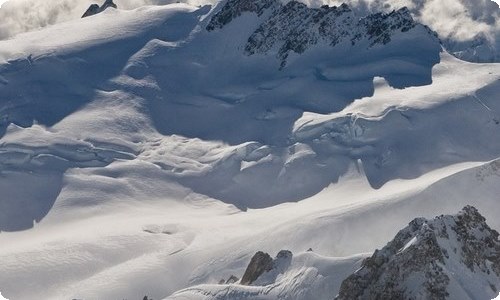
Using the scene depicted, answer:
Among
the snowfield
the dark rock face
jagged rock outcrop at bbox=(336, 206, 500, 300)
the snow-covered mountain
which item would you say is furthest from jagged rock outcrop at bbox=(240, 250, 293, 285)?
the snowfield

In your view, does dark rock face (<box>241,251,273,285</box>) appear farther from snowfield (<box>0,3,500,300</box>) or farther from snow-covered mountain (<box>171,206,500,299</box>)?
snowfield (<box>0,3,500,300</box>)

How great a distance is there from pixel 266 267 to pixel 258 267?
1130 millimetres

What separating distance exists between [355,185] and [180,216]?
19.2 metres

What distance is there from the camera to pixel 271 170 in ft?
556

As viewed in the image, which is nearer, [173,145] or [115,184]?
[115,184]

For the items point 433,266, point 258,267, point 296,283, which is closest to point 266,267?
point 258,267

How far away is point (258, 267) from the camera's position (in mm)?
101562

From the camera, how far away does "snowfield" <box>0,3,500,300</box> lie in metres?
139

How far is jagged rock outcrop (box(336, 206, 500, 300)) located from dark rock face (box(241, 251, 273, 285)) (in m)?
10.8

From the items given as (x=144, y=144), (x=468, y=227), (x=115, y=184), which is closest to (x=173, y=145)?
(x=144, y=144)

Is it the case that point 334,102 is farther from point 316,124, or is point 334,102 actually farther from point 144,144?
point 144,144

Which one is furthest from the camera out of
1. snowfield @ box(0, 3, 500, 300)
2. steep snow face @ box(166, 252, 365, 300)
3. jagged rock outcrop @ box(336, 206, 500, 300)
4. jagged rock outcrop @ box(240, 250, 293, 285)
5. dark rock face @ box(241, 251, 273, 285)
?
snowfield @ box(0, 3, 500, 300)

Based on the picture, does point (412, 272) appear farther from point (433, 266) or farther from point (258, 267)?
point (258, 267)

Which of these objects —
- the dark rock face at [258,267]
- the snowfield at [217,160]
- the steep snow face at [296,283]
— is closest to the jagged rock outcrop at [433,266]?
Answer: the steep snow face at [296,283]
